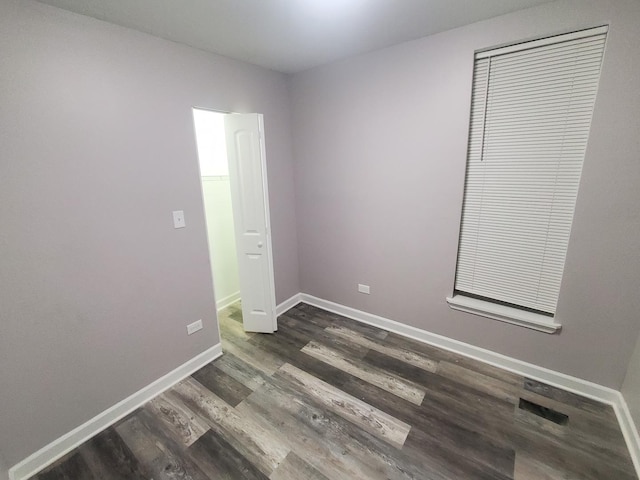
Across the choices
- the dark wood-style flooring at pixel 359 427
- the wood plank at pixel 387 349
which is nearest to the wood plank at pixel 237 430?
the dark wood-style flooring at pixel 359 427

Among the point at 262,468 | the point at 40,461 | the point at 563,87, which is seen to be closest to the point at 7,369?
the point at 40,461

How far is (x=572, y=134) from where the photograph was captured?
1703 millimetres

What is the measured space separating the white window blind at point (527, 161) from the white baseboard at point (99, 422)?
2.52m

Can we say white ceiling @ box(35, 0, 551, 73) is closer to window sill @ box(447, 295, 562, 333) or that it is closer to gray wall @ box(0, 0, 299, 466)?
gray wall @ box(0, 0, 299, 466)

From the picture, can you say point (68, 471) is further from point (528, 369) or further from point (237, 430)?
point (528, 369)

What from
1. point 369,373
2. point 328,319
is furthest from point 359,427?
point 328,319

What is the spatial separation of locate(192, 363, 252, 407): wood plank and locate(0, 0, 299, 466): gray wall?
0.66ft

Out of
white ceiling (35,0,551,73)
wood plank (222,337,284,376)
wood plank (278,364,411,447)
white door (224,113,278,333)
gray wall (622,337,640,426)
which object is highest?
white ceiling (35,0,551,73)

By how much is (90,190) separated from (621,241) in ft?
10.7

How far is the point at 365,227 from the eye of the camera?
104 inches

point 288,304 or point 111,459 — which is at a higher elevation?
point 288,304

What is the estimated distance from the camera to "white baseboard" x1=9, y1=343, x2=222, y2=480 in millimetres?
1517

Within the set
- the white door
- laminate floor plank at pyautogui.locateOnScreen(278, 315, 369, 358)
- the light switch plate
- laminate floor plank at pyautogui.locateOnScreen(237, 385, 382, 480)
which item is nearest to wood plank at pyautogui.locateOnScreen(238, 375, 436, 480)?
laminate floor plank at pyautogui.locateOnScreen(237, 385, 382, 480)

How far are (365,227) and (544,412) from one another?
1864 millimetres
